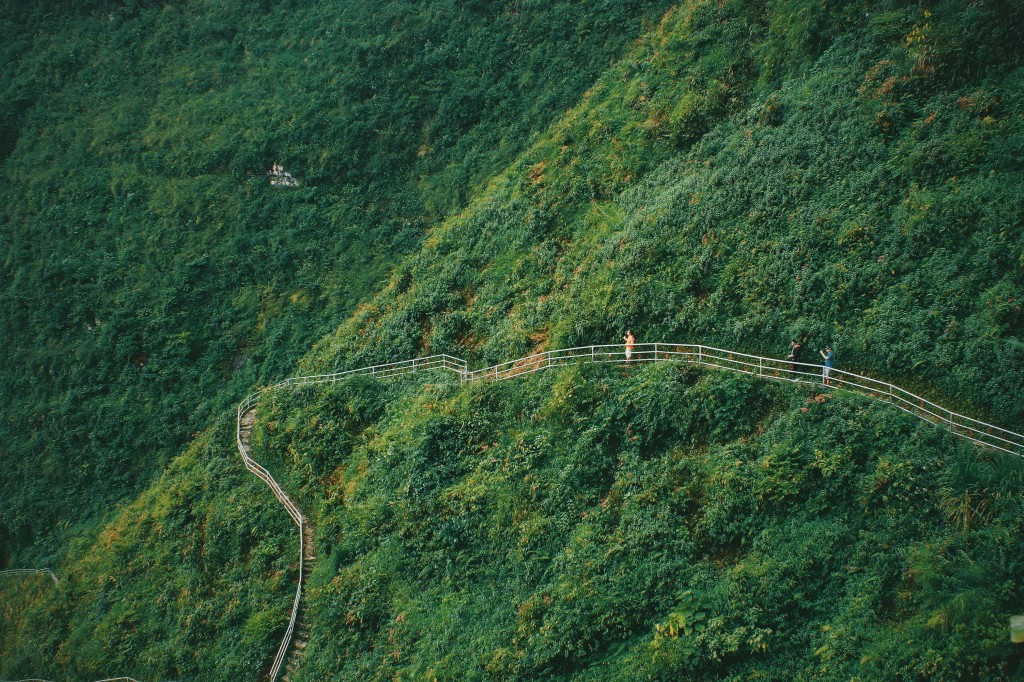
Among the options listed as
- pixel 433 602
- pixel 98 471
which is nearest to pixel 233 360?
pixel 98 471

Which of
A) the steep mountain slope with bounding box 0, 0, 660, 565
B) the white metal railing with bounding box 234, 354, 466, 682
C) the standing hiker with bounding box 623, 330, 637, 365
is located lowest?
the white metal railing with bounding box 234, 354, 466, 682

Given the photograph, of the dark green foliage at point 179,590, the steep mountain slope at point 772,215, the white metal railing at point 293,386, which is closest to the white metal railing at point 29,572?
the dark green foliage at point 179,590

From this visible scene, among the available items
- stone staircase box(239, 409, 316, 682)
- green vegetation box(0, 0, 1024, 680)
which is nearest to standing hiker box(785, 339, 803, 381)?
green vegetation box(0, 0, 1024, 680)

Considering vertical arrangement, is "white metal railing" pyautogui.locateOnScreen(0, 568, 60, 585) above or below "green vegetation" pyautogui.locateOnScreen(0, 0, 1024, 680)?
below

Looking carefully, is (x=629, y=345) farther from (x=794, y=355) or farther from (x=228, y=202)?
(x=228, y=202)

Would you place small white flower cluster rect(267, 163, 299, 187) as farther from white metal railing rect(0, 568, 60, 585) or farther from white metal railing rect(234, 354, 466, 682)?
white metal railing rect(0, 568, 60, 585)

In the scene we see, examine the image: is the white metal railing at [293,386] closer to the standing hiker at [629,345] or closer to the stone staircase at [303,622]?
the stone staircase at [303,622]

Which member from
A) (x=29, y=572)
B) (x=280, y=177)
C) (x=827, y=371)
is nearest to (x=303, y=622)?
(x=827, y=371)
